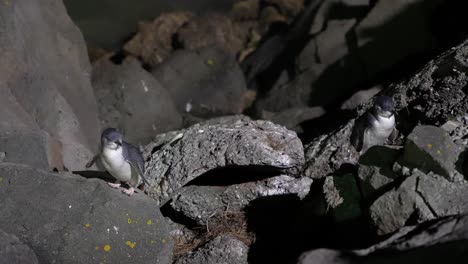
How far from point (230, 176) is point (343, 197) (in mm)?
1534

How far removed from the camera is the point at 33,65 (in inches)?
281

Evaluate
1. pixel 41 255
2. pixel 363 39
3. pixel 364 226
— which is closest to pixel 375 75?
pixel 363 39

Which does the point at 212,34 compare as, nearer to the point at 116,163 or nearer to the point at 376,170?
the point at 116,163

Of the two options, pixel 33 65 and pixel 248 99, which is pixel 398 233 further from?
pixel 248 99

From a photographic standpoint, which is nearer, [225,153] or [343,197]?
[343,197]

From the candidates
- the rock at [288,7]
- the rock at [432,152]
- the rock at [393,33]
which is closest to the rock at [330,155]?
the rock at [432,152]

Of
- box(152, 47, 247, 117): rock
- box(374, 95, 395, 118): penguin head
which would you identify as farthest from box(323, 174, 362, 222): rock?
box(152, 47, 247, 117): rock

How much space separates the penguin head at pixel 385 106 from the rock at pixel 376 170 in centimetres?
108

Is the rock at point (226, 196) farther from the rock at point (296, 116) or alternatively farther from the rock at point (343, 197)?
the rock at point (296, 116)

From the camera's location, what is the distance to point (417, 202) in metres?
4.51

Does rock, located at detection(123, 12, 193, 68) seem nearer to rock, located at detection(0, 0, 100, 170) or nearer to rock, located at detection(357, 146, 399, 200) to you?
rock, located at detection(0, 0, 100, 170)

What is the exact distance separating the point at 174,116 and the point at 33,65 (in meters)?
3.42

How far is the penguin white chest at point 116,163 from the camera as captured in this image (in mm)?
5672

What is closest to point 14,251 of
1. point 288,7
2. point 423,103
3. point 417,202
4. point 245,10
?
point 417,202
